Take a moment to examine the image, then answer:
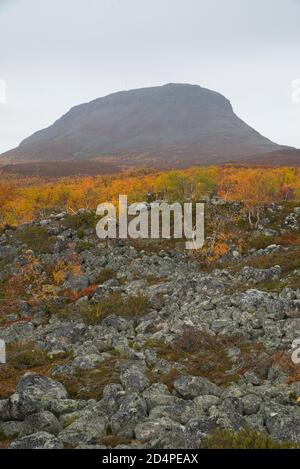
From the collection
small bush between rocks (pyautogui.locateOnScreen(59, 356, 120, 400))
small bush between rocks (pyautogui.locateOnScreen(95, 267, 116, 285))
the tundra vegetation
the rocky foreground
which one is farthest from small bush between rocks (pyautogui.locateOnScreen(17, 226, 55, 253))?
small bush between rocks (pyautogui.locateOnScreen(59, 356, 120, 400))

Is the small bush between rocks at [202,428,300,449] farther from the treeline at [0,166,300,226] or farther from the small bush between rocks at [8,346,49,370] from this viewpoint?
the treeline at [0,166,300,226]

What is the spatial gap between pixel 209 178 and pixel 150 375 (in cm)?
6952

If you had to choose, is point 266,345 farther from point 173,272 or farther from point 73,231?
point 73,231

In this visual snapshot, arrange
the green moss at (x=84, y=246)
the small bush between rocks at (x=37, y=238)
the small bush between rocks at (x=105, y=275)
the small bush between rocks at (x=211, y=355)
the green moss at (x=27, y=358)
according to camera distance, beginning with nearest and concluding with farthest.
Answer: the small bush between rocks at (x=211, y=355) → the green moss at (x=27, y=358) → the small bush between rocks at (x=105, y=275) → the green moss at (x=84, y=246) → the small bush between rocks at (x=37, y=238)

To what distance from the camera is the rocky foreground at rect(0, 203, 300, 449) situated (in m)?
13.1

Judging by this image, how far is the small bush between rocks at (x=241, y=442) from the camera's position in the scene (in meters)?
11.8

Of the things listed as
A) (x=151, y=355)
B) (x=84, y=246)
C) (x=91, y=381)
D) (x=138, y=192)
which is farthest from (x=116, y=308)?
(x=138, y=192)

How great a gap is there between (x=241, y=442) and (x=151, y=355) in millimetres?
7426

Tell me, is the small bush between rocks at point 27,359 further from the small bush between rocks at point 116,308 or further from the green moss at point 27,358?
the small bush between rocks at point 116,308

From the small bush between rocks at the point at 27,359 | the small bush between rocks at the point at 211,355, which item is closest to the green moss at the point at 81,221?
the small bush between rocks at the point at 27,359

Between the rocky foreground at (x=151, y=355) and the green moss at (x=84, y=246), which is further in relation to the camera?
the green moss at (x=84, y=246)

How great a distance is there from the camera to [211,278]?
1152 inches

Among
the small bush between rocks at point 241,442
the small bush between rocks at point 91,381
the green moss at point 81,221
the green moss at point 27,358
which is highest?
the green moss at point 81,221

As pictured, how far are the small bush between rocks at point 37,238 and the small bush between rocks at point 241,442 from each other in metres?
36.1
